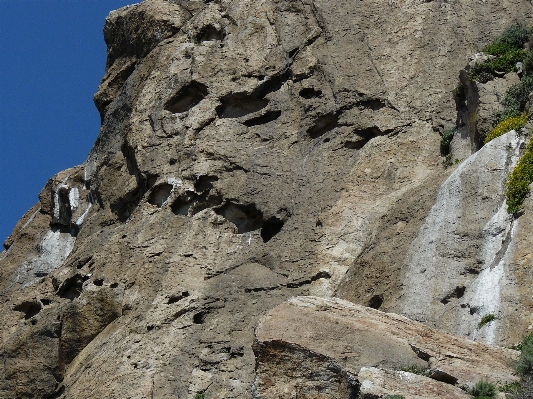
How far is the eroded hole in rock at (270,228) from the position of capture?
2566cm

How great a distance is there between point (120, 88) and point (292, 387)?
1872 centimetres

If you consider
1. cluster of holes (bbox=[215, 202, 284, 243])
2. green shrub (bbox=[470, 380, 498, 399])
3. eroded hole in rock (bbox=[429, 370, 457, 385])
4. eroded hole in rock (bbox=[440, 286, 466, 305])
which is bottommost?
green shrub (bbox=[470, 380, 498, 399])

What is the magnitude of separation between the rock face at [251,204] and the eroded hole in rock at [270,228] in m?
0.05

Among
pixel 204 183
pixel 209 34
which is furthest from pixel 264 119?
pixel 209 34

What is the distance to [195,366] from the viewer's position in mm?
22250

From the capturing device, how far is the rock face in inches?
859

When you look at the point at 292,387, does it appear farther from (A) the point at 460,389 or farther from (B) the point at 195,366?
(B) the point at 195,366

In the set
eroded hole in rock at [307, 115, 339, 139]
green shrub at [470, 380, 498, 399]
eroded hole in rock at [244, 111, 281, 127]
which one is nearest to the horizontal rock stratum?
green shrub at [470, 380, 498, 399]

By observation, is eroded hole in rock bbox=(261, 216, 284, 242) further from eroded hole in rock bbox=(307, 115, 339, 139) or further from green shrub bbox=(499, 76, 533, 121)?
green shrub bbox=(499, 76, 533, 121)

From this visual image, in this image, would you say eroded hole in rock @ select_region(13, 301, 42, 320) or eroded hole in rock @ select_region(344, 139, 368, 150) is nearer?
eroded hole in rock @ select_region(344, 139, 368, 150)

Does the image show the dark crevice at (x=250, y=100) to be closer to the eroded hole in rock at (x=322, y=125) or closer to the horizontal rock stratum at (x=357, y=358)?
the eroded hole in rock at (x=322, y=125)

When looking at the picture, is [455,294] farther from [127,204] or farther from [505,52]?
[127,204]

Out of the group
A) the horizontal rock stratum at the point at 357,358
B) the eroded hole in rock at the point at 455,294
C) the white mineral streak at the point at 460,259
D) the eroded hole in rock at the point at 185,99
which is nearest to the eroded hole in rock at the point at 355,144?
the white mineral streak at the point at 460,259

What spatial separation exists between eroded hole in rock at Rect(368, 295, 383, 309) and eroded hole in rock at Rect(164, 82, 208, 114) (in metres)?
9.28
